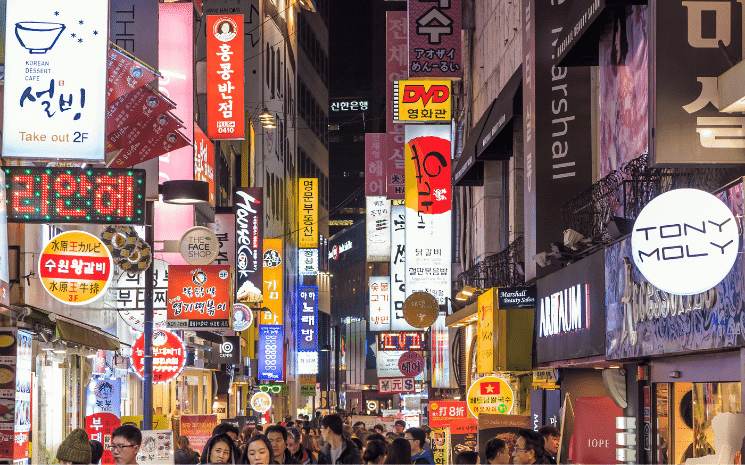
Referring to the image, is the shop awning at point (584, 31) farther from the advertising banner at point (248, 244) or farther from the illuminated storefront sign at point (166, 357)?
the advertising banner at point (248, 244)

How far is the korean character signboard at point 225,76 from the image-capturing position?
28312 millimetres

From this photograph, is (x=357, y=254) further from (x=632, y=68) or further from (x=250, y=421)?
(x=632, y=68)

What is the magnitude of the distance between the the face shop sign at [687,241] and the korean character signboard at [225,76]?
22.1 meters

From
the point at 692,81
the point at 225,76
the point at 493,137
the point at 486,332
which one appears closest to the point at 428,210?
the point at 493,137

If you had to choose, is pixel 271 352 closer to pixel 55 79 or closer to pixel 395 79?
pixel 395 79

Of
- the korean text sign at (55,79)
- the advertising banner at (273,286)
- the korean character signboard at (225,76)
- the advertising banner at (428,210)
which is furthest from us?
the advertising banner at (273,286)

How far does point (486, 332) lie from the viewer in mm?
19312

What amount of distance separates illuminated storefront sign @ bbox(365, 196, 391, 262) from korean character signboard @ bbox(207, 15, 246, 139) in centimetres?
1088

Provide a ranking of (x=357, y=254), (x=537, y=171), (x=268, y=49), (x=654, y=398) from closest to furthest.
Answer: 1. (x=654, y=398)
2. (x=537, y=171)
3. (x=268, y=49)
4. (x=357, y=254)

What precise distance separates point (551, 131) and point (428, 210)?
37.1ft

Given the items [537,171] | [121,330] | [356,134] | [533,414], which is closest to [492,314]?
[533,414]

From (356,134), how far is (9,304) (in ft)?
373

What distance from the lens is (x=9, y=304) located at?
1406 cm

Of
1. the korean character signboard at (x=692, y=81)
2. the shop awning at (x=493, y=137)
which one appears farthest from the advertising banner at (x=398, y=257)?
the korean character signboard at (x=692, y=81)
